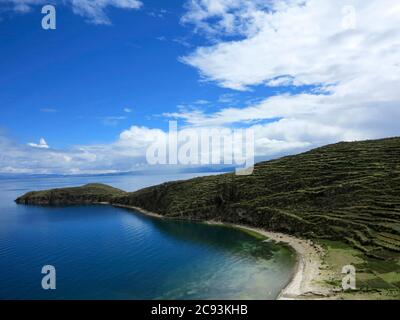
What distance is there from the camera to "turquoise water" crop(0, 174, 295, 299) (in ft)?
234

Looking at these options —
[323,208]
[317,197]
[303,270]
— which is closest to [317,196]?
[317,197]

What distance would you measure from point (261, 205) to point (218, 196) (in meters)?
26.6

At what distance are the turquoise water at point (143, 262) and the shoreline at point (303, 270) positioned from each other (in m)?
2.42

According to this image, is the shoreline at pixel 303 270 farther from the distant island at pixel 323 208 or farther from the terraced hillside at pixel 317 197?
the terraced hillside at pixel 317 197

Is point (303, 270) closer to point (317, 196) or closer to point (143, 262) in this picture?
point (143, 262)

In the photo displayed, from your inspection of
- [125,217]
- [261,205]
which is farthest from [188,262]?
[125,217]

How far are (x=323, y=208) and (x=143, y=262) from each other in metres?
62.6

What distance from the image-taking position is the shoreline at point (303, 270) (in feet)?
206

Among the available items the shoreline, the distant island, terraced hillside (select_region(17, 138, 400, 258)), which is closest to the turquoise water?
the shoreline

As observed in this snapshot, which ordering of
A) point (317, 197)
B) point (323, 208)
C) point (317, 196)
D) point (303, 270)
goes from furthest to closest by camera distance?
1. point (317, 196)
2. point (317, 197)
3. point (323, 208)
4. point (303, 270)

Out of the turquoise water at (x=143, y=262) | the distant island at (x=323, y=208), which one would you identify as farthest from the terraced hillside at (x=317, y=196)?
the turquoise water at (x=143, y=262)

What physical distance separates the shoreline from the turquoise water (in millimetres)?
2417

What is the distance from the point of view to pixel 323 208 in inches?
4747

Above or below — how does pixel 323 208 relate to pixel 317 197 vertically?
below
